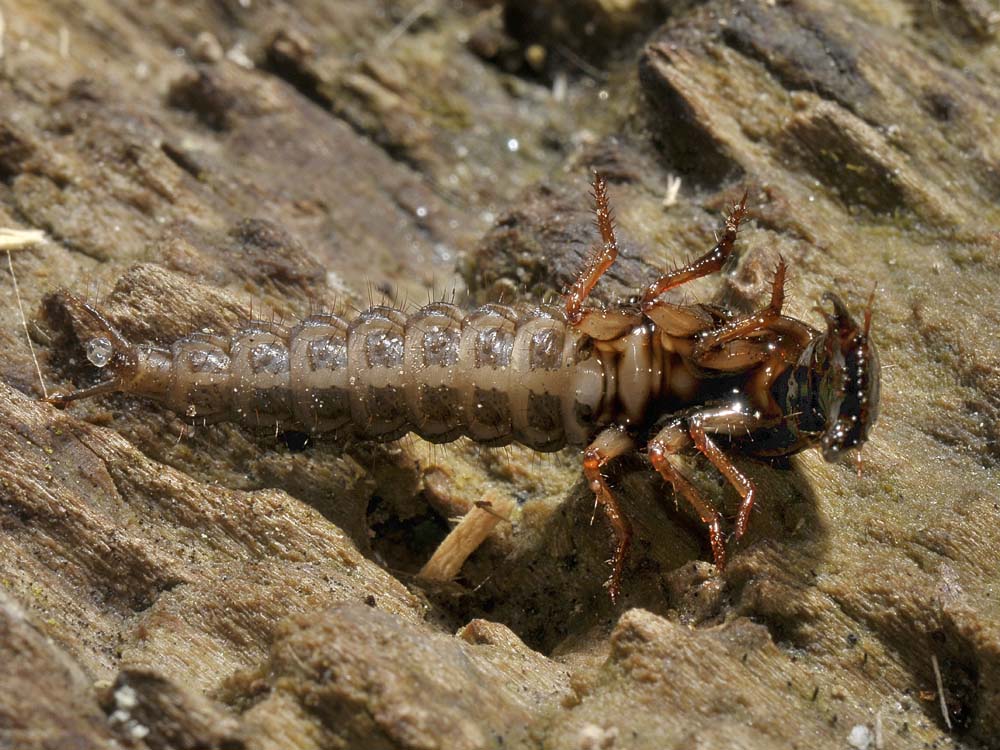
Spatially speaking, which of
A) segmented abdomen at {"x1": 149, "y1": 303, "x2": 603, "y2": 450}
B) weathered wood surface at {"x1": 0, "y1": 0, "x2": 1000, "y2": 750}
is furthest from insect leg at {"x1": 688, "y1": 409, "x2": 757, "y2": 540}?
segmented abdomen at {"x1": 149, "y1": 303, "x2": 603, "y2": 450}

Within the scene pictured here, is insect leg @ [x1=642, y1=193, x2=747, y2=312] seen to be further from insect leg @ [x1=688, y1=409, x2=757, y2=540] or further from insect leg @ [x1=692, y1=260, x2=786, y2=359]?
insect leg @ [x1=688, y1=409, x2=757, y2=540]

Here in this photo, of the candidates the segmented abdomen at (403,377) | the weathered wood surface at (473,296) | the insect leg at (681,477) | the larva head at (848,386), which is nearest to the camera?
the weathered wood surface at (473,296)

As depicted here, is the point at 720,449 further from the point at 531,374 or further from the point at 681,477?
the point at 531,374

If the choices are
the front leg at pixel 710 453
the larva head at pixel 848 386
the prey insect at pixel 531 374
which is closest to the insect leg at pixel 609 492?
the prey insect at pixel 531 374

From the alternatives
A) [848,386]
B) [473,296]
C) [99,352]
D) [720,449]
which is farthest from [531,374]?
[99,352]

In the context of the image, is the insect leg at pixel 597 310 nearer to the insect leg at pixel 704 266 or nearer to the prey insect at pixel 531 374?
the prey insect at pixel 531 374

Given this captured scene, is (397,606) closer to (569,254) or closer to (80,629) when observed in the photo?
(80,629)

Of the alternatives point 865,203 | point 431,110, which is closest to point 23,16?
point 431,110

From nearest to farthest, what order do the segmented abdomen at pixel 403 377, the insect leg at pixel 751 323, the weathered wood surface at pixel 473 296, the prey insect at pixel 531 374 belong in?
1. the weathered wood surface at pixel 473 296
2. the insect leg at pixel 751 323
3. the prey insect at pixel 531 374
4. the segmented abdomen at pixel 403 377

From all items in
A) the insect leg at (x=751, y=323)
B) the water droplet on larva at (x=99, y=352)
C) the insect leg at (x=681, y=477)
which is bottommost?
the water droplet on larva at (x=99, y=352)
